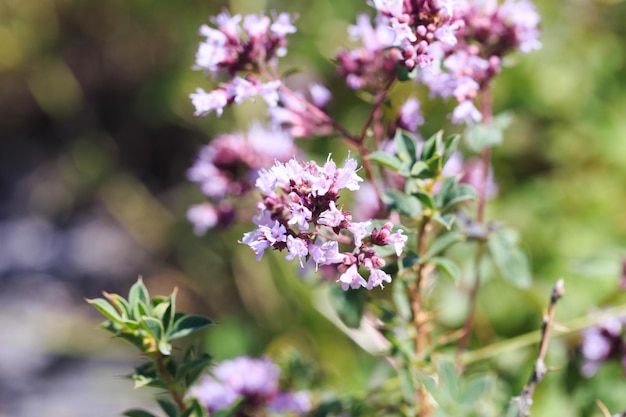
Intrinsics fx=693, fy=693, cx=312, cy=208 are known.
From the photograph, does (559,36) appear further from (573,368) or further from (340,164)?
(573,368)

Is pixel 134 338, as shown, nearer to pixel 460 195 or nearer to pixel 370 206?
pixel 460 195

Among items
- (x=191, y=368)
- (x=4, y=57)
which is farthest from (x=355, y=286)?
(x=4, y=57)

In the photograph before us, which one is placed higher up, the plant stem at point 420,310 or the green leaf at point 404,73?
the green leaf at point 404,73

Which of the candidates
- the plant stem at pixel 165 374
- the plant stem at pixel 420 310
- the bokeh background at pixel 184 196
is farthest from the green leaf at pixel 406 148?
the bokeh background at pixel 184 196

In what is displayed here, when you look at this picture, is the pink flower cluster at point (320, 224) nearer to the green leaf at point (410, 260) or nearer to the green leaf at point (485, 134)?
the green leaf at point (410, 260)

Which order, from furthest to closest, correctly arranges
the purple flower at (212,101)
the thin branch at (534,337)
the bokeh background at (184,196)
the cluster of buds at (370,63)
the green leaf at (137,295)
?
the bokeh background at (184,196), the thin branch at (534,337), the cluster of buds at (370,63), the purple flower at (212,101), the green leaf at (137,295)
